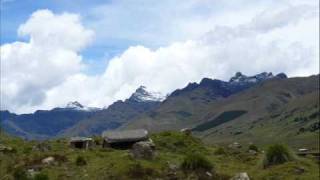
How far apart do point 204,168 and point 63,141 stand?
18.5m

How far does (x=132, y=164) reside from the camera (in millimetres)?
36875

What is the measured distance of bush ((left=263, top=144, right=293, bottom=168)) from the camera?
4044 cm

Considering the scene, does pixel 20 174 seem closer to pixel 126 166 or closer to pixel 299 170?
pixel 126 166

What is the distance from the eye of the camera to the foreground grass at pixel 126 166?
118 feet

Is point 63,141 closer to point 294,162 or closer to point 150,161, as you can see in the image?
point 150,161

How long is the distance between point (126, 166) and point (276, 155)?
1072 cm

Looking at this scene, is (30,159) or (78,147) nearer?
(30,159)

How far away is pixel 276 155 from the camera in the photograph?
133ft

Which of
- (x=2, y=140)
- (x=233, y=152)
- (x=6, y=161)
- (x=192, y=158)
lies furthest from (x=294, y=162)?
(x=2, y=140)

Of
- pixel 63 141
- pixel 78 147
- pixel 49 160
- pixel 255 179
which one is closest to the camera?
pixel 255 179

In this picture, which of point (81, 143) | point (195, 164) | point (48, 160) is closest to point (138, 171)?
point (195, 164)

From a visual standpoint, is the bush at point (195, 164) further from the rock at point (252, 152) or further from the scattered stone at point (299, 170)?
the rock at point (252, 152)

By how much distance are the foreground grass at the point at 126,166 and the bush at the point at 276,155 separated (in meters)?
0.64

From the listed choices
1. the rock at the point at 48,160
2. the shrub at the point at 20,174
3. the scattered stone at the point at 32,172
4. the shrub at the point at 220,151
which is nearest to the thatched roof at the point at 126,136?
the shrub at the point at 220,151
